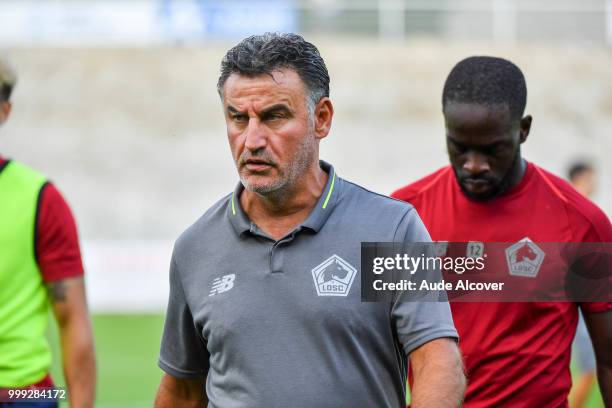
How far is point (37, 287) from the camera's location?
3861 mm

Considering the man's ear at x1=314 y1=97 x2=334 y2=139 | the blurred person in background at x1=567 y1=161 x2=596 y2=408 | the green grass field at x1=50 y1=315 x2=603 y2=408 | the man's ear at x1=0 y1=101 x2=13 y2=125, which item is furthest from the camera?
the green grass field at x1=50 y1=315 x2=603 y2=408

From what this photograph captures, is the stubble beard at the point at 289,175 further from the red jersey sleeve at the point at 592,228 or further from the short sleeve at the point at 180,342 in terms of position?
the red jersey sleeve at the point at 592,228

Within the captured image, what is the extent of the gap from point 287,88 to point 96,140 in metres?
20.3

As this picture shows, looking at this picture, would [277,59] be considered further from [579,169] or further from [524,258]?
[579,169]

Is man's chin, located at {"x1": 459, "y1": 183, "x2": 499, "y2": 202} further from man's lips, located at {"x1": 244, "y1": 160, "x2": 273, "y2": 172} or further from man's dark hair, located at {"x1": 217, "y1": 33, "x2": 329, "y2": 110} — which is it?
man's lips, located at {"x1": 244, "y1": 160, "x2": 273, "y2": 172}

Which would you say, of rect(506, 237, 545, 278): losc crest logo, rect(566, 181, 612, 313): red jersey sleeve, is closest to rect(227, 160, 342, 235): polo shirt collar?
rect(506, 237, 545, 278): losc crest logo

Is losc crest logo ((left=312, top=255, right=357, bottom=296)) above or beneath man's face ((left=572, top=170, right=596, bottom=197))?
above

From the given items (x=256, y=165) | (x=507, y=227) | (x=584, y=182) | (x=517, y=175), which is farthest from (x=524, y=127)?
(x=584, y=182)

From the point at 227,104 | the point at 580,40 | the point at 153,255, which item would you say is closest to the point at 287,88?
the point at 227,104

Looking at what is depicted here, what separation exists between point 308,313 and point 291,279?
0.12 metres

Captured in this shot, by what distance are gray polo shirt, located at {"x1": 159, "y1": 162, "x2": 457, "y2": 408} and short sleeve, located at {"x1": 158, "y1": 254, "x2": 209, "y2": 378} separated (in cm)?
5

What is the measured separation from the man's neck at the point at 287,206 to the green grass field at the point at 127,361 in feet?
20.8

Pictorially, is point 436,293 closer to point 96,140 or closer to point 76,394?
point 76,394

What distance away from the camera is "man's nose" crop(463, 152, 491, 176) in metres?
4.00
